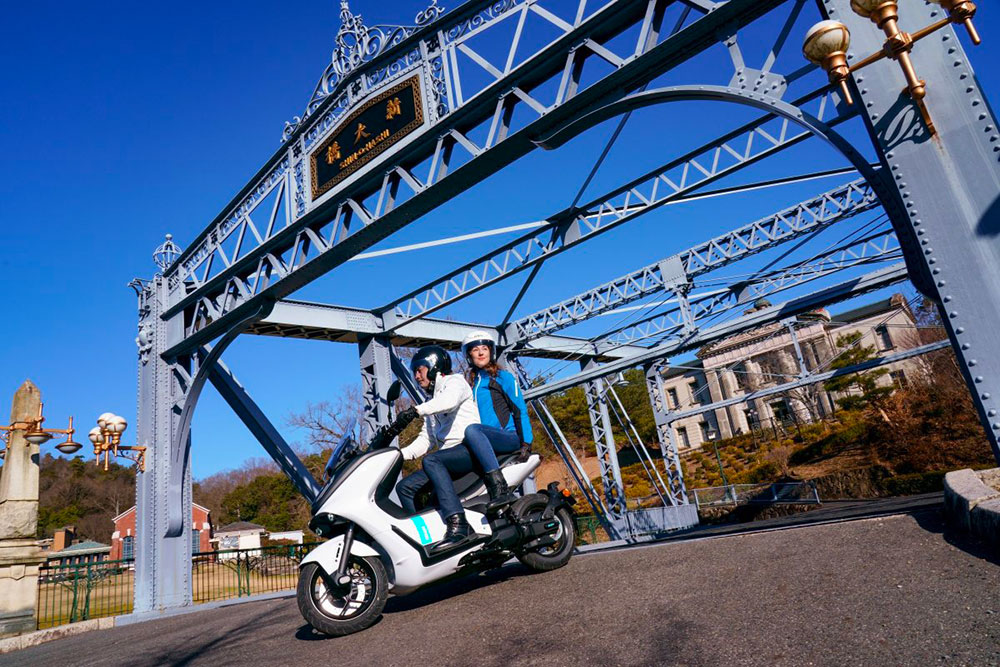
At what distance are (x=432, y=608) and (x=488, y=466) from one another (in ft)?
3.09

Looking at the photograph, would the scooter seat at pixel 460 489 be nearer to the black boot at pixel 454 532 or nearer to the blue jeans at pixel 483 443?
the blue jeans at pixel 483 443

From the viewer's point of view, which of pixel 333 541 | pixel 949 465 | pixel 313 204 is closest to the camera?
pixel 333 541

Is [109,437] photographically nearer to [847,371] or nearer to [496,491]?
[496,491]

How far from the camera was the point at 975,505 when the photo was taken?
2.91m

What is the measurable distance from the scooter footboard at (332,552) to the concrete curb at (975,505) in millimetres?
3126

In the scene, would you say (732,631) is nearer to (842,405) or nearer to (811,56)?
(811,56)

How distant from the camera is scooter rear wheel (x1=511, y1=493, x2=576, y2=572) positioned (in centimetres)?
438

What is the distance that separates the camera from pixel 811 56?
4.12 m

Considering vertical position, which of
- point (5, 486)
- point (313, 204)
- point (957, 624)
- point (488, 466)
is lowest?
point (957, 624)

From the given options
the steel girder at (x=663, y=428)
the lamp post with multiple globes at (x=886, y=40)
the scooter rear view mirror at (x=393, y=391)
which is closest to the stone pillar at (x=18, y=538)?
the scooter rear view mirror at (x=393, y=391)

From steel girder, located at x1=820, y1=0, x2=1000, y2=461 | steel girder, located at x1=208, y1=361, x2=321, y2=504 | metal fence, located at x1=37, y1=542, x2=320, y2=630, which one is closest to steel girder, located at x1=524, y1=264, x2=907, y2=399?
steel girder, located at x1=208, y1=361, x2=321, y2=504

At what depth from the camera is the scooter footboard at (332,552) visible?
355 centimetres

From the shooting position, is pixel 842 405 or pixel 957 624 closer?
pixel 957 624

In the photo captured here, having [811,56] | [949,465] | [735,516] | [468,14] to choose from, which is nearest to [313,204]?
[468,14]
